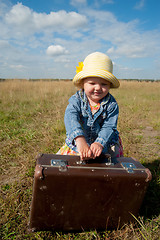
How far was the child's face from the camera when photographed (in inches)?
70.3

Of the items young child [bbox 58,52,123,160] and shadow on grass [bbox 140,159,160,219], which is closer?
young child [bbox 58,52,123,160]

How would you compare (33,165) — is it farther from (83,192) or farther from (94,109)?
(83,192)

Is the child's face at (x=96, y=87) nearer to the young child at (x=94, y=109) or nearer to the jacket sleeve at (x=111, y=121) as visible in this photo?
the young child at (x=94, y=109)

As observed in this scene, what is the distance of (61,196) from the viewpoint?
133 centimetres

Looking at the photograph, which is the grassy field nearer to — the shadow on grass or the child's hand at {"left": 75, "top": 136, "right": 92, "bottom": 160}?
the shadow on grass

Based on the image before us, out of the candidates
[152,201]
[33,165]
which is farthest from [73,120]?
[152,201]

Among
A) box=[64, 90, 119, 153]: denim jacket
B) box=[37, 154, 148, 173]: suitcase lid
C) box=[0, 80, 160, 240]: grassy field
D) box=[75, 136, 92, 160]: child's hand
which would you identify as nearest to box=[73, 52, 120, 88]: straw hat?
box=[64, 90, 119, 153]: denim jacket

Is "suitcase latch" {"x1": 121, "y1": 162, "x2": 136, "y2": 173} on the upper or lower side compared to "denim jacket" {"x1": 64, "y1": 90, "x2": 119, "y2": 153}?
lower

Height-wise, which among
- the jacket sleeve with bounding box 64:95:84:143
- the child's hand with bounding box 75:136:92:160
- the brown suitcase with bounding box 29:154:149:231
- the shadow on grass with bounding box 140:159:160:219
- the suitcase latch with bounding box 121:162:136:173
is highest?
the jacket sleeve with bounding box 64:95:84:143

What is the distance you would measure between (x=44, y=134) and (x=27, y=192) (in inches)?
64.0

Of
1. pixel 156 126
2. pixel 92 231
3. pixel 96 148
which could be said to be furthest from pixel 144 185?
pixel 156 126

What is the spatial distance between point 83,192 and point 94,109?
96 cm

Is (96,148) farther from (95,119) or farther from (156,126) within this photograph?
(156,126)

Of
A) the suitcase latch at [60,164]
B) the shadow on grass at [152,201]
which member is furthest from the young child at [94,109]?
the shadow on grass at [152,201]
